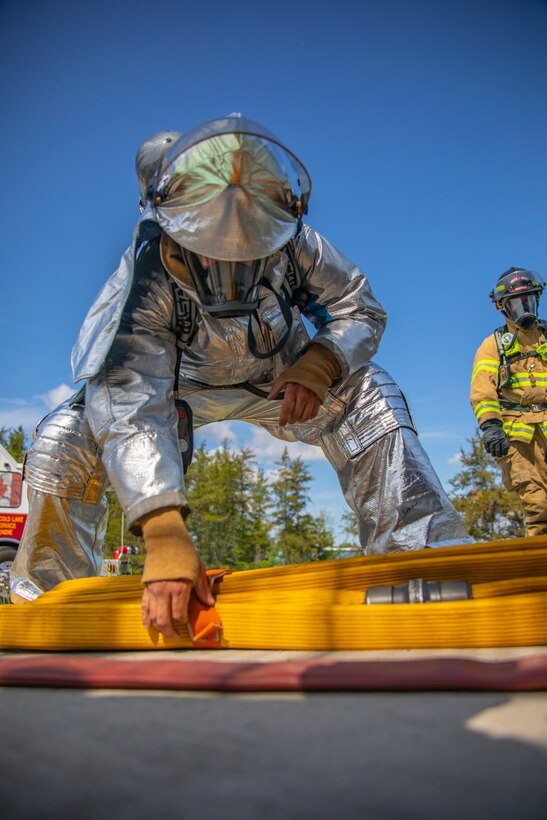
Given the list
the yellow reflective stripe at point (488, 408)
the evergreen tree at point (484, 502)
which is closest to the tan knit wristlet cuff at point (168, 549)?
the yellow reflective stripe at point (488, 408)

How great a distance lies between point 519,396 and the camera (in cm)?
543

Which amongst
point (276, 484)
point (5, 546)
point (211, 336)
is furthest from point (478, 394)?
point (276, 484)

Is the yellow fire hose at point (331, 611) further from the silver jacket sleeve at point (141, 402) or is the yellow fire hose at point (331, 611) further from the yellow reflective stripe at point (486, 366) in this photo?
the yellow reflective stripe at point (486, 366)

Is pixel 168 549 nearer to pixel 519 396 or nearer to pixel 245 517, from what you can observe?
pixel 519 396

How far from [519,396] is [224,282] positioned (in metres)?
3.80

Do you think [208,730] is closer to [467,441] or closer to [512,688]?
[512,688]

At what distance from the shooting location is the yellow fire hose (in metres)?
1.48

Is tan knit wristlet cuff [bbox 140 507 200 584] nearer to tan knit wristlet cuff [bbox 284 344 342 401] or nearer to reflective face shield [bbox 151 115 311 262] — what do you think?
tan knit wristlet cuff [bbox 284 344 342 401]

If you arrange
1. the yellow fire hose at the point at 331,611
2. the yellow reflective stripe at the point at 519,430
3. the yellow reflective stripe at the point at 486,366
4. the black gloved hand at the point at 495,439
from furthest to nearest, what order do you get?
the yellow reflective stripe at the point at 486,366 < the yellow reflective stripe at the point at 519,430 < the black gloved hand at the point at 495,439 < the yellow fire hose at the point at 331,611

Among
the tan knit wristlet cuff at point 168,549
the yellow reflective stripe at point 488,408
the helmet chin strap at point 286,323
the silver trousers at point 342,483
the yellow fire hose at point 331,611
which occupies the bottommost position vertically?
the yellow fire hose at point 331,611

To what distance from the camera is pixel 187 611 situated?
71.1 inches

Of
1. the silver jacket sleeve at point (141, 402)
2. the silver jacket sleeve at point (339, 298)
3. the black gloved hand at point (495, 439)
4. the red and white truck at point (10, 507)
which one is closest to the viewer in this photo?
the silver jacket sleeve at point (141, 402)

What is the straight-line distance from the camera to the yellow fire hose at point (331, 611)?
1479 millimetres

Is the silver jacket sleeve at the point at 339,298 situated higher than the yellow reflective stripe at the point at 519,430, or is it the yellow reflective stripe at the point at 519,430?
the yellow reflective stripe at the point at 519,430
